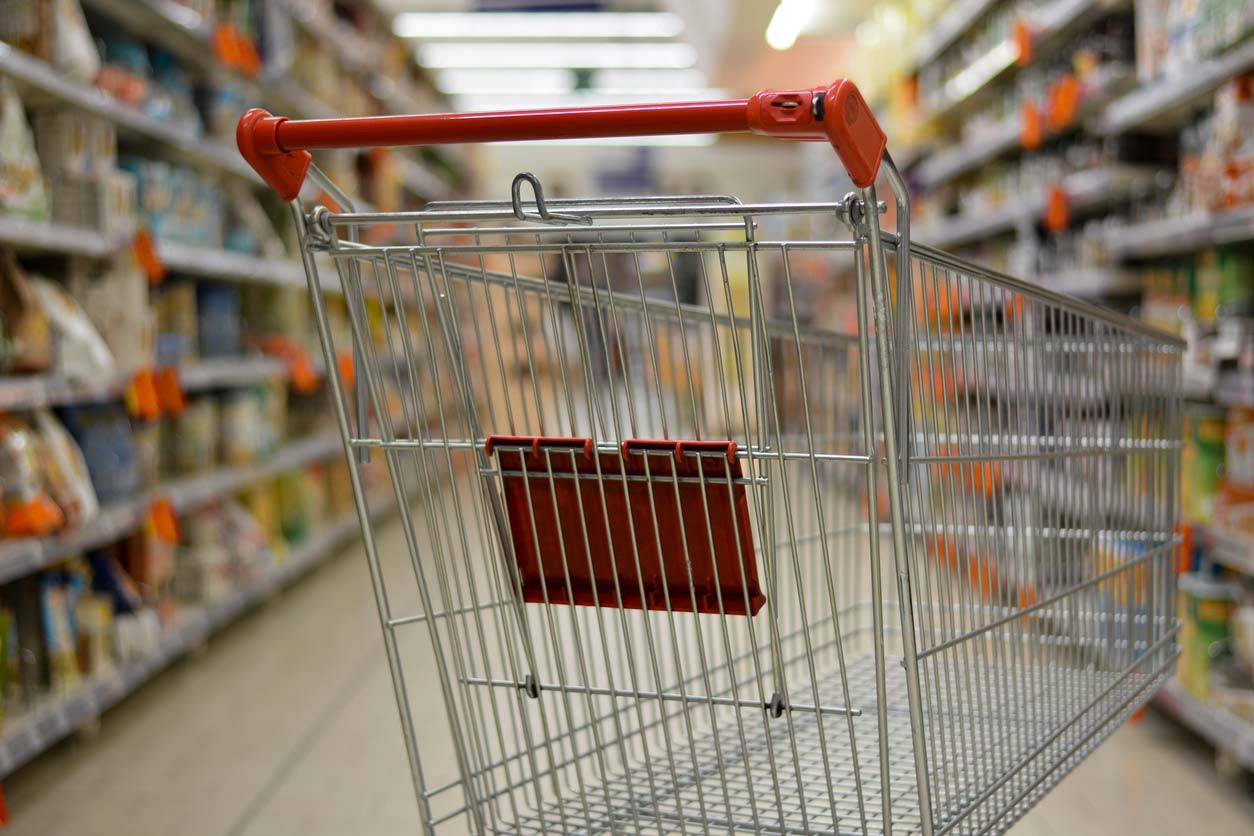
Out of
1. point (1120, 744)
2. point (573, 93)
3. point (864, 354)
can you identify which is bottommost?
point (1120, 744)

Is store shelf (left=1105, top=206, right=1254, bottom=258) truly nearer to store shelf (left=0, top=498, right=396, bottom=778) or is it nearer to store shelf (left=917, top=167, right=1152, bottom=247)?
store shelf (left=917, top=167, right=1152, bottom=247)

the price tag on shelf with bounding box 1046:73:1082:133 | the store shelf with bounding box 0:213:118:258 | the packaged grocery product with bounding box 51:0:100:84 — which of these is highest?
the packaged grocery product with bounding box 51:0:100:84

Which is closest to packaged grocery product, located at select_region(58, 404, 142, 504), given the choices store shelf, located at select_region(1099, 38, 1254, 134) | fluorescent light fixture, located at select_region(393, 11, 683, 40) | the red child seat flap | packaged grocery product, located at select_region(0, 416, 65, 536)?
packaged grocery product, located at select_region(0, 416, 65, 536)

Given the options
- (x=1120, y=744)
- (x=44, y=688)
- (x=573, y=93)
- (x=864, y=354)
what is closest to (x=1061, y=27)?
(x=1120, y=744)

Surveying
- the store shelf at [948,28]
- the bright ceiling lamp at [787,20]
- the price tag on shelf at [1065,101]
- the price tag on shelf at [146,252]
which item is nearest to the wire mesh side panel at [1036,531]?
the price tag on shelf at [1065,101]

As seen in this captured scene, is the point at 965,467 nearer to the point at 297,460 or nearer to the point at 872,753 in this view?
the point at 872,753

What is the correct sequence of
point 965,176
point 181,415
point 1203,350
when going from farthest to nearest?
point 965,176 < point 181,415 < point 1203,350

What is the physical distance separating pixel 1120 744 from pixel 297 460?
3162 millimetres

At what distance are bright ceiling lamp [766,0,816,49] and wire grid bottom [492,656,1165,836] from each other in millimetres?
5985

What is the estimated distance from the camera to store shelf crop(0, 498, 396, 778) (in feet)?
7.66

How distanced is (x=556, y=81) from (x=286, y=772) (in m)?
9.41

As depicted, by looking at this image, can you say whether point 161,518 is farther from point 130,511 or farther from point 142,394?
point 142,394

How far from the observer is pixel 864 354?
100 centimetres

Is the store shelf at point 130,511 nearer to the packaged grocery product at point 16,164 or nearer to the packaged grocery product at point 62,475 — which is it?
the packaged grocery product at point 62,475
